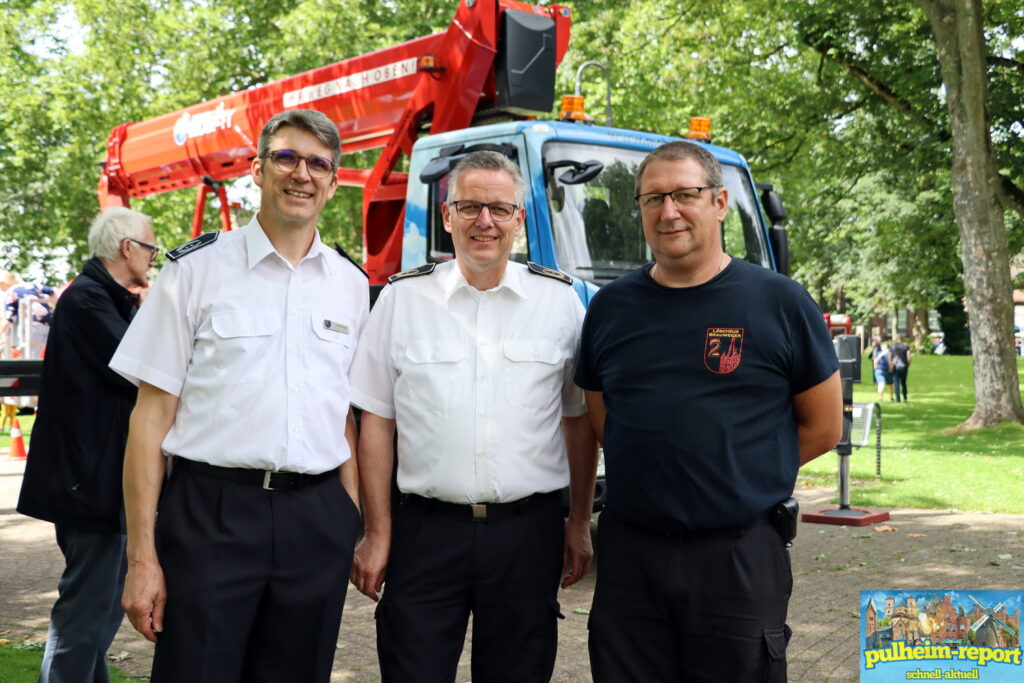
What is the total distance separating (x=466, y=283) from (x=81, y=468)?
5.61ft

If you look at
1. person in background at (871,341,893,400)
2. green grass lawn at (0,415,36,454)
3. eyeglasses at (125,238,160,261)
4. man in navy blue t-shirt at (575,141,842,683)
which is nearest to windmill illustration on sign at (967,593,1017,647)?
man in navy blue t-shirt at (575,141,842,683)

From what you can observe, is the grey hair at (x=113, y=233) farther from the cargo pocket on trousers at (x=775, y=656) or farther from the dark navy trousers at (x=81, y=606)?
the cargo pocket on trousers at (x=775, y=656)

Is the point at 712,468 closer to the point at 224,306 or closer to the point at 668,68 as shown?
the point at 224,306

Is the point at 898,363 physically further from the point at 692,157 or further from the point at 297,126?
the point at 297,126

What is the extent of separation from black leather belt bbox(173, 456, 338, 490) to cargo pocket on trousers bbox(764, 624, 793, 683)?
1367mm

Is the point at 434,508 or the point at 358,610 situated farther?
the point at 358,610

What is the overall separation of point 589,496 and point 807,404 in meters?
0.79

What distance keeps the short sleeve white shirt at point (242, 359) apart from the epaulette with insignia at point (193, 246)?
15 mm

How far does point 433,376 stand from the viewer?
3250 millimetres

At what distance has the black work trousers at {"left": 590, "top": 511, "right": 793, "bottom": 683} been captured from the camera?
3002mm

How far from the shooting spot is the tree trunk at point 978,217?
55.9ft

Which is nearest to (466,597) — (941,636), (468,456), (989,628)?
(468,456)

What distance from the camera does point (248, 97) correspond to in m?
10.4

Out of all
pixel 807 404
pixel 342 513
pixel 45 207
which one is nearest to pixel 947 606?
pixel 807 404
